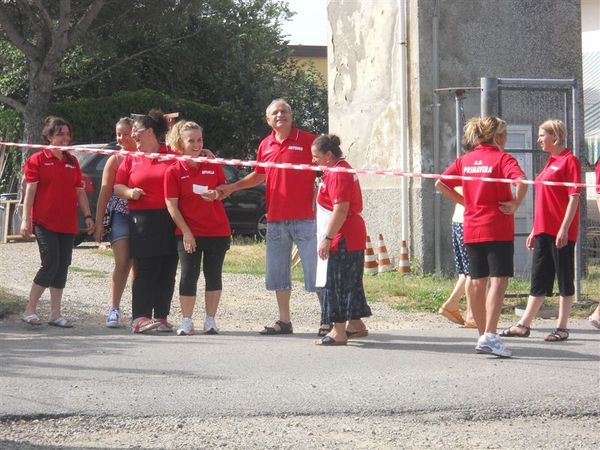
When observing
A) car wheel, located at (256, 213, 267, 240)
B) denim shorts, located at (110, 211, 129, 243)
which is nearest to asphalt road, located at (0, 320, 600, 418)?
denim shorts, located at (110, 211, 129, 243)

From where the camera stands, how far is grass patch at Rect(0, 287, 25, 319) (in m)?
10.2

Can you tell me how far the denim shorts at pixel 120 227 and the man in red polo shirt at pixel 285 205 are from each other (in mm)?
943

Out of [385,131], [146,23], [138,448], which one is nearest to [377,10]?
[385,131]

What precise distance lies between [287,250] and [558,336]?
7.62 ft

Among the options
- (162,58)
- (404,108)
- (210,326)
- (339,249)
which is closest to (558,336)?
(339,249)

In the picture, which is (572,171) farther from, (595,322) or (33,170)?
(33,170)

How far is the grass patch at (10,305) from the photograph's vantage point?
1020cm

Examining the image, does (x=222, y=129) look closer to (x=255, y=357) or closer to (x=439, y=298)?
(x=439, y=298)

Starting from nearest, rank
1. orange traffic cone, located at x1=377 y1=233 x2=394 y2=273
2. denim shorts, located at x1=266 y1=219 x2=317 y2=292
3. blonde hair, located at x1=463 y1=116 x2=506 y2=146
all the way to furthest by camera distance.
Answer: blonde hair, located at x1=463 y1=116 x2=506 y2=146
denim shorts, located at x1=266 y1=219 x2=317 y2=292
orange traffic cone, located at x1=377 y1=233 x2=394 y2=273

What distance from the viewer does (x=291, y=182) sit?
927cm

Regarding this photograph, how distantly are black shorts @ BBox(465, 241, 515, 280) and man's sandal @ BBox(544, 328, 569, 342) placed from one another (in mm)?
1064

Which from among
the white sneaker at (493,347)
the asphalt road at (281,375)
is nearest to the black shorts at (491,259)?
the white sneaker at (493,347)

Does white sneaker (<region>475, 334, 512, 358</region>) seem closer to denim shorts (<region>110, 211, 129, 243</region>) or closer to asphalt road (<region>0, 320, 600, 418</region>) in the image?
asphalt road (<region>0, 320, 600, 418</region>)

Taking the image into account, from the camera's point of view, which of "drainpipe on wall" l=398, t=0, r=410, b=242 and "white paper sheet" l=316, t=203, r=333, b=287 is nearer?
"white paper sheet" l=316, t=203, r=333, b=287
